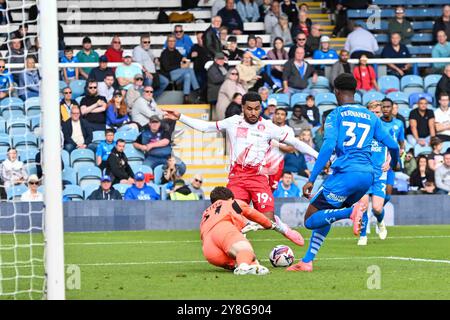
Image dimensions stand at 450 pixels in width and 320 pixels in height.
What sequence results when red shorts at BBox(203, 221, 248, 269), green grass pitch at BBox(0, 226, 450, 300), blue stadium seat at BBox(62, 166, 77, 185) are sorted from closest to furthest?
1. green grass pitch at BBox(0, 226, 450, 300)
2. red shorts at BBox(203, 221, 248, 269)
3. blue stadium seat at BBox(62, 166, 77, 185)

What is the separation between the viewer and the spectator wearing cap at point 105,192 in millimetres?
22781

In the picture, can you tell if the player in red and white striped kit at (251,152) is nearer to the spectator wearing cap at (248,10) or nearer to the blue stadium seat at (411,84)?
the blue stadium seat at (411,84)

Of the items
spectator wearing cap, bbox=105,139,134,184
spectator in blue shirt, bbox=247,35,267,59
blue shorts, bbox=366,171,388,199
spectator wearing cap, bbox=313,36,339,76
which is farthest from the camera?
spectator wearing cap, bbox=313,36,339,76

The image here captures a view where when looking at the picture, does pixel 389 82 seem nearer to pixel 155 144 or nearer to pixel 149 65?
pixel 149 65

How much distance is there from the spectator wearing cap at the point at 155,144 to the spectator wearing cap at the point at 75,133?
99 centimetres

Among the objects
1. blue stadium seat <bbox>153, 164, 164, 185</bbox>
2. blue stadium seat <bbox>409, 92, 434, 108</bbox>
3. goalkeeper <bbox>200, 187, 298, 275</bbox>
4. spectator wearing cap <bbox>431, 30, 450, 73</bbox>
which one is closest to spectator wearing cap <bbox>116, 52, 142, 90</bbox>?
blue stadium seat <bbox>153, 164, 164, 185</bbox>

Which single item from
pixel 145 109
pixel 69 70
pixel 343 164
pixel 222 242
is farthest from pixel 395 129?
pixel 222 242

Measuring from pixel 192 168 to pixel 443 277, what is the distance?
13.4 meters

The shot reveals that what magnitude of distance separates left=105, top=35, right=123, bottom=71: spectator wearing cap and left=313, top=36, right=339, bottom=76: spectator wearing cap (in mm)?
4390

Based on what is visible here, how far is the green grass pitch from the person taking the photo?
10.4 meters

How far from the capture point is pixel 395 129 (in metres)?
20.5

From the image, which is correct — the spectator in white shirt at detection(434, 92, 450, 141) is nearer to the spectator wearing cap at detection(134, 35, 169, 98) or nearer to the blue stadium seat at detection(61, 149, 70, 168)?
the spectator wearing cap at detection(134, 35, 169, 98)

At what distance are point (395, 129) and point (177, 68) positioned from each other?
6857 mm

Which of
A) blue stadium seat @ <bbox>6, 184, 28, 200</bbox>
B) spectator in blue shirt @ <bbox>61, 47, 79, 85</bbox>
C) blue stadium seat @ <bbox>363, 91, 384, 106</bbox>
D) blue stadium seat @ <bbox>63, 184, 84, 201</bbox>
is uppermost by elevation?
spectator in blue shirt @ <bbox>61, 47, 79, 85</bbox>
